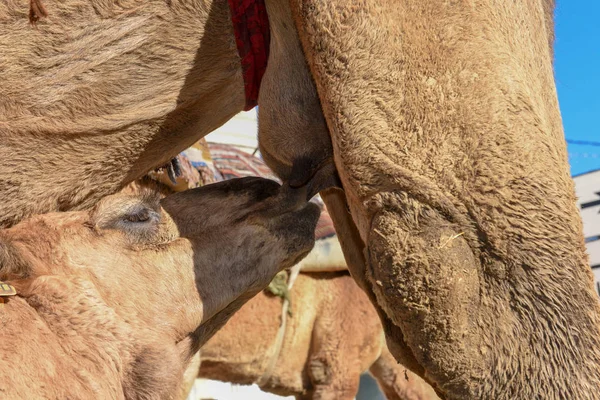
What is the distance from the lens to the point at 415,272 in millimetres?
1615

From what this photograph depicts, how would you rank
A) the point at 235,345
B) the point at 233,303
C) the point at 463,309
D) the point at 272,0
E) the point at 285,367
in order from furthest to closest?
the point at 285,367 < the point at 235,345 < the point at 233,303 < the point at 272,0 < the point at 463,309

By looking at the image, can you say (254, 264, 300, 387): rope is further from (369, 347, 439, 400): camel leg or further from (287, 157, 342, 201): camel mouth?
(287, 157, 342, 201): camel mouth

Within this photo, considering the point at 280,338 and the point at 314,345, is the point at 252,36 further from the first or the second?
the point at 314,345

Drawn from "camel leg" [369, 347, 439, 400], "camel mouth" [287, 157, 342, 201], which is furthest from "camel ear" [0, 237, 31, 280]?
"camel leg" [369, 347, 439, 400]

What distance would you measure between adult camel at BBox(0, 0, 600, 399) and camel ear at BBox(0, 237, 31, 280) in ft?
0.54

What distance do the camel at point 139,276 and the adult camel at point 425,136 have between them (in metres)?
0.20

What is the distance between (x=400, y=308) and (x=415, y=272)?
0.27 feet

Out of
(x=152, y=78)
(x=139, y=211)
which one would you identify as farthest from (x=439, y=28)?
(x=139, y=211)

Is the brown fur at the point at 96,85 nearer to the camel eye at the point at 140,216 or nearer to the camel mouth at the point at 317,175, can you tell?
the camel eye at the point at 140,216

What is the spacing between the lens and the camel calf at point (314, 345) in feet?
16.0

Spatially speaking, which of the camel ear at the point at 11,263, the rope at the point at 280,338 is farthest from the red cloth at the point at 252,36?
the rope at the point at 280,338

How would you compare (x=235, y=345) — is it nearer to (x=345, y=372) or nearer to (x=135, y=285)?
(x=345, y=372)

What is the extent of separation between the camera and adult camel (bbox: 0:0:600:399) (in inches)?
61.9

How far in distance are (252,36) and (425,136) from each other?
1.51 ft
